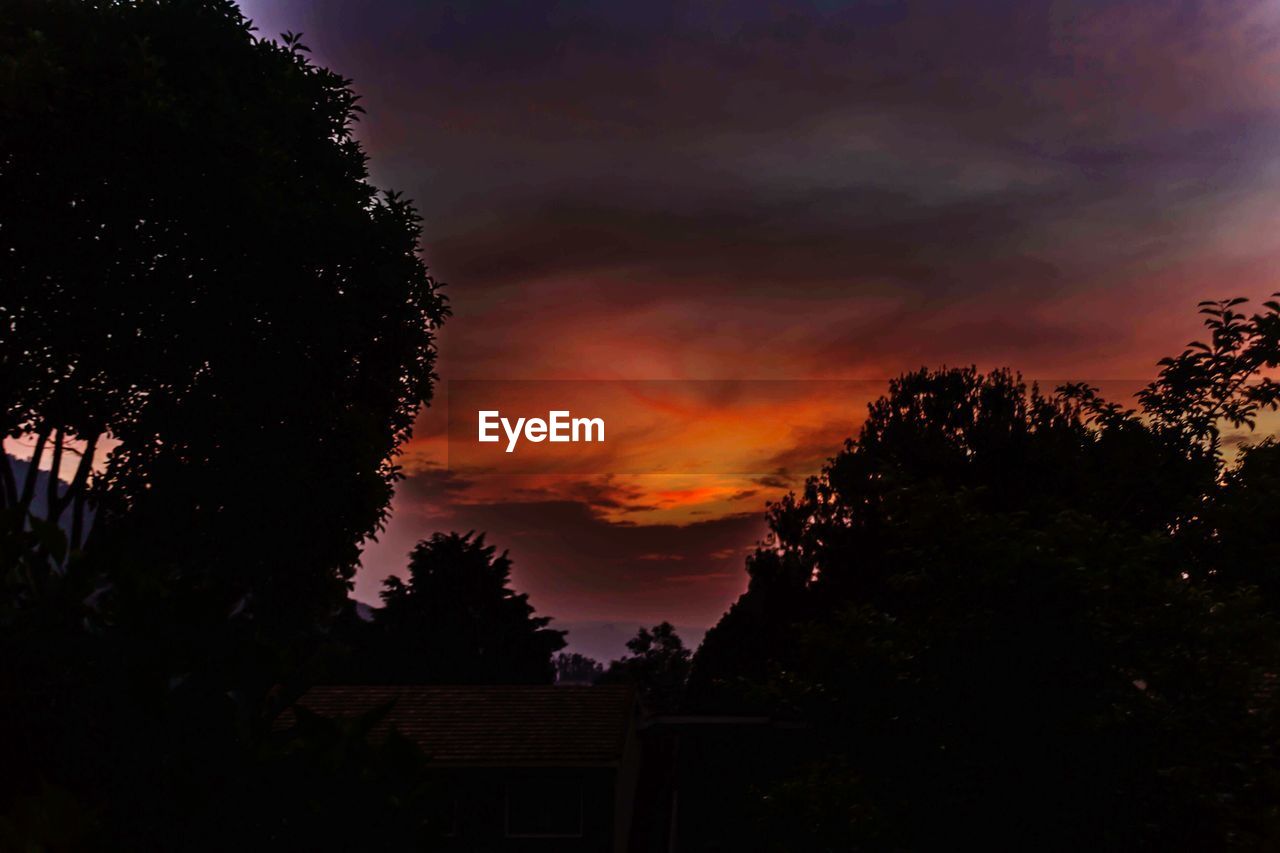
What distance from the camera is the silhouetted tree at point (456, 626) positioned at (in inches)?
2315

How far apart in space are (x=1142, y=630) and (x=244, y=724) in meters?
6.37

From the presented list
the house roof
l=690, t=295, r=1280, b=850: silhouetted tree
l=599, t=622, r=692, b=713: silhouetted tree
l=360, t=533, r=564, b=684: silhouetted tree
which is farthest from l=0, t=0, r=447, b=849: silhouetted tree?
l=599, t=622, r=692, b=713: silhouetted tree

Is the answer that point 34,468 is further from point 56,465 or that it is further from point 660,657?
point 660,657

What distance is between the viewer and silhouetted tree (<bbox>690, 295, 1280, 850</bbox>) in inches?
276

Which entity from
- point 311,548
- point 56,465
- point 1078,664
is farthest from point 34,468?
point 1078,664

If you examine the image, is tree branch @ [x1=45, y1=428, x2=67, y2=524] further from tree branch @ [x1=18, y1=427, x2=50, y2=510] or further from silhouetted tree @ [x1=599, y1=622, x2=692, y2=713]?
silhouetted tree @ [x1=599, y1=622, x2=692, y2=713]

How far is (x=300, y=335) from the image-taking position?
18.2m

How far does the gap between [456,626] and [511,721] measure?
32.5m

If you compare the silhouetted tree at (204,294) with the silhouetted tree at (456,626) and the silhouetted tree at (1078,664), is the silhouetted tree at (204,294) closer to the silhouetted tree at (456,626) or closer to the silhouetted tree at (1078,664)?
the silhouetted tree at (1078,664)

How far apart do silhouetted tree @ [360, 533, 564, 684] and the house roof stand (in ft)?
89.9

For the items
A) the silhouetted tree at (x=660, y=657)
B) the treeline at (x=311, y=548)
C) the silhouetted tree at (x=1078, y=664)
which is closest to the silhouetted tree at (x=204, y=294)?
the treeline at (x=311, y=548)

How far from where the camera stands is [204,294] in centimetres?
1734

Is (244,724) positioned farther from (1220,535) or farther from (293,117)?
(293,117)

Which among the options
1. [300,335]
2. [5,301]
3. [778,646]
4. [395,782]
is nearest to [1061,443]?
[395,782]
